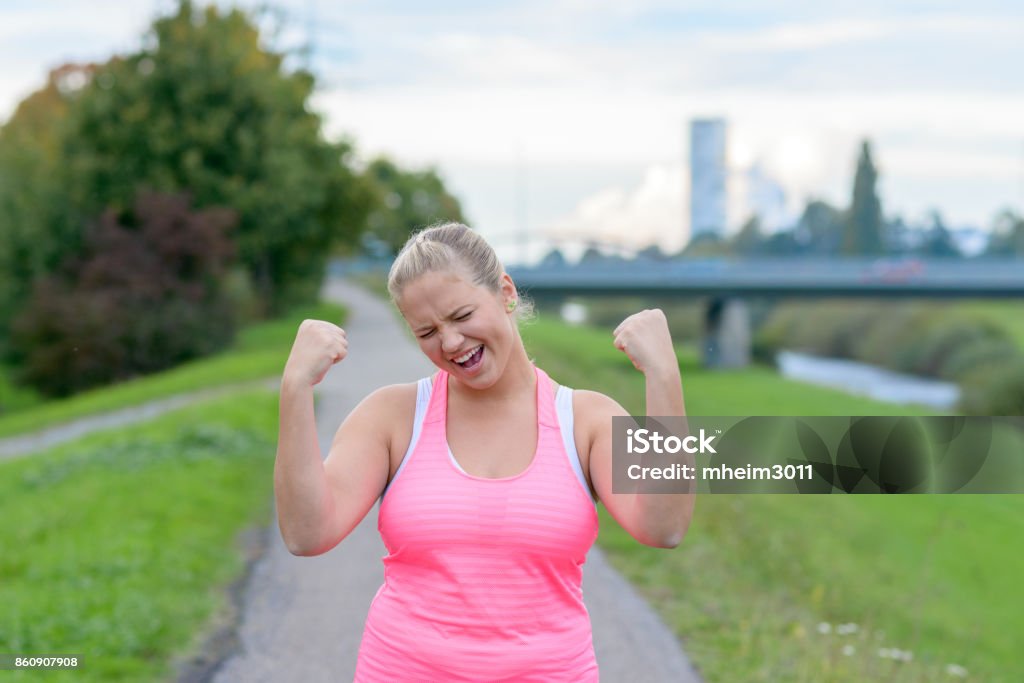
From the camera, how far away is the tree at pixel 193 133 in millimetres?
32906

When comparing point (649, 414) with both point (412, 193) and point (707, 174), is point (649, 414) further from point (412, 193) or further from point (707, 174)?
point (412, 193)

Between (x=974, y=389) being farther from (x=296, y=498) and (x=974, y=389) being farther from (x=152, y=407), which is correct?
(x=296, y=498)

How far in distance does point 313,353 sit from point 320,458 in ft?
0.72

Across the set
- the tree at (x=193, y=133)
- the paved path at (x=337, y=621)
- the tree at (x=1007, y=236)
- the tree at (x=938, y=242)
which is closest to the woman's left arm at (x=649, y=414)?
the paved path at (x=337, y=621)

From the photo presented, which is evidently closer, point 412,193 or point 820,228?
point 412,193

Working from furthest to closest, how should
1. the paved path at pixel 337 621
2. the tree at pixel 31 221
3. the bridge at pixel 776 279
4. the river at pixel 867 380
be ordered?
the bridge at pixel 776 279, the river at pixel 867 380, the tree at pixel 31 221, the paved path at pixel 337 621

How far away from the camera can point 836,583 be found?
10.4m

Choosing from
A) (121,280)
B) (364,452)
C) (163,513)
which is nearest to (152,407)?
(121,280)

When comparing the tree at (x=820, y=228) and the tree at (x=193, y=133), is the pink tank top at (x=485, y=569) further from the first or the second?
the tree at (x=820, y=228)

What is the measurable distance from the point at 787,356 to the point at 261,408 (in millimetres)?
51087

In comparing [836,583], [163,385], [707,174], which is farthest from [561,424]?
[707,174]

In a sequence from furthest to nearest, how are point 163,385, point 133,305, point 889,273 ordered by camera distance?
1. point 889,273
2. point 133,305
3. point 163,385

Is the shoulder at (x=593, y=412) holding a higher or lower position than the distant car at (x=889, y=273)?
higher

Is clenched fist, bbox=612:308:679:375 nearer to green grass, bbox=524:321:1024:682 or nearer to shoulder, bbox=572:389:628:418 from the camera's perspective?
shoulder, bbox=572:389:628:418
